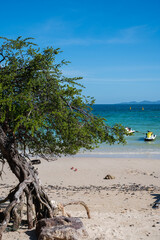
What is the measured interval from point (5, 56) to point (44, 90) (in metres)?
1.45

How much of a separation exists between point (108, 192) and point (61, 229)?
22.0 ft

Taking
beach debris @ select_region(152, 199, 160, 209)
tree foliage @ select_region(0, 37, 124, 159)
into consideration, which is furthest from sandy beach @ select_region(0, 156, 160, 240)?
tree foliage @ select_region(0, 37, 124, 159)

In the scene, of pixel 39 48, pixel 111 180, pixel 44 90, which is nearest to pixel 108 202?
pixel 111 180

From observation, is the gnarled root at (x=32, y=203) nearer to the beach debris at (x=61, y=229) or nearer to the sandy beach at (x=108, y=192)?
the sandy beach at (x=108, y=192)

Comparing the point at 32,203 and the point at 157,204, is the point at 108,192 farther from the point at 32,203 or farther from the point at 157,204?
the point at 32,203

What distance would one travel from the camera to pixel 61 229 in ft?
22.9

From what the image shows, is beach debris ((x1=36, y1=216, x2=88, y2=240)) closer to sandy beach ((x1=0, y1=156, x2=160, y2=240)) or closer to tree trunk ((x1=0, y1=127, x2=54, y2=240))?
sandy beach ((x1=0, y1=156, x2=160, y2=240))

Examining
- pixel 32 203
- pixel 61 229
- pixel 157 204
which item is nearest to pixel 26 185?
pixel 32 203

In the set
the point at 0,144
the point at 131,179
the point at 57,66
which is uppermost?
the point at 57,66

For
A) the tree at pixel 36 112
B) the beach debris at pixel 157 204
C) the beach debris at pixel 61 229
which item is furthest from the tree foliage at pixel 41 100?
the beach debris at pixel 157 204

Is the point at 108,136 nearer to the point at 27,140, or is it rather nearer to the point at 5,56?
the point at 27,140

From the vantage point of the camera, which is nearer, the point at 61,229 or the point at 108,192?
the point at 61,229

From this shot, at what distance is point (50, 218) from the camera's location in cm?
748

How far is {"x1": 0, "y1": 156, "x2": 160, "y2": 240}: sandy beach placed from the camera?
8227 mm
